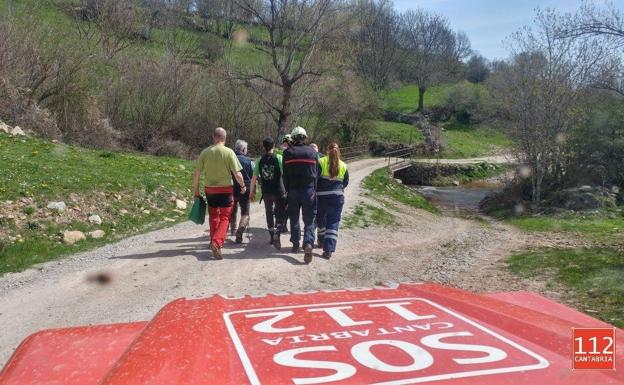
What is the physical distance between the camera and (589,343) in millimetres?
2389

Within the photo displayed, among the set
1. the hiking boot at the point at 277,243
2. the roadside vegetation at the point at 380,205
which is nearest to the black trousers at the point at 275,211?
the hiking boot at the point at 277,243

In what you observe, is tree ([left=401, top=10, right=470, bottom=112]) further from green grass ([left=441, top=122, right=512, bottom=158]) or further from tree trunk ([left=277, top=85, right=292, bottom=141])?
tree trunk ([left=277, top=85, right=292, bottom=141])

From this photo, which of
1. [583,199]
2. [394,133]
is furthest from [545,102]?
[394,133]

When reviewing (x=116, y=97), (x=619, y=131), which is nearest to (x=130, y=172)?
(x=116, y=97)

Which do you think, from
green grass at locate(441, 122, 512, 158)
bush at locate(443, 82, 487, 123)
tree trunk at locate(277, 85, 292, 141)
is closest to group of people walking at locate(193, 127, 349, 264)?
tree trunk at locate(277, 85, 292, 141)

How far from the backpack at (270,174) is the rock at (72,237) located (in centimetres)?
378

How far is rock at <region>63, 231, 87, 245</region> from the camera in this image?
388 inches

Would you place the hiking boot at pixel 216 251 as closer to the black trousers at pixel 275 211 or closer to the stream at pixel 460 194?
the black trousers at pixel 275 211

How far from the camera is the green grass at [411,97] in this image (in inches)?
2645

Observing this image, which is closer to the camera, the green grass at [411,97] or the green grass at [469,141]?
the green grass at [469,141]

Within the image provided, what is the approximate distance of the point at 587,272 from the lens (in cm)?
1015

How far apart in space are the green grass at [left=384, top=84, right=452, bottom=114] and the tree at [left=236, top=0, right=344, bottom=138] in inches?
1377

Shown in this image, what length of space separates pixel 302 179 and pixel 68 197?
580cm

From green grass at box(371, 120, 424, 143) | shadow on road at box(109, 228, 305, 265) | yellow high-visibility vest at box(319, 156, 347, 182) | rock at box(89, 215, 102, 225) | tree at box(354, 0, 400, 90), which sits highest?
tree at box(354, 0, 400, 90)
